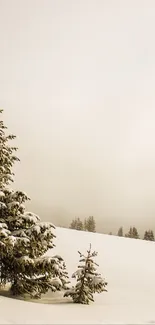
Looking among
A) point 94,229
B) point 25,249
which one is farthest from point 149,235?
point 25,249

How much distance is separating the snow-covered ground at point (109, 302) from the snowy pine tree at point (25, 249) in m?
0.71

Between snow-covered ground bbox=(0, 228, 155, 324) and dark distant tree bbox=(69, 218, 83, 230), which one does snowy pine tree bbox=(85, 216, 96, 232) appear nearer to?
dark distant tree bbox=(69, 218, 83, 230)

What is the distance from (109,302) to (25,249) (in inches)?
171

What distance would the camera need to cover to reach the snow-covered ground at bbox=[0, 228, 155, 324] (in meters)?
9.24

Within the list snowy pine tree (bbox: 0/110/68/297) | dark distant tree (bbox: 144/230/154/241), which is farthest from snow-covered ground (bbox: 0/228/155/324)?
Result: dark distant tree (bbox: 144/230/154/241)

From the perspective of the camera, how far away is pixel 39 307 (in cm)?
1030

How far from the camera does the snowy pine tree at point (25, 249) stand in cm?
1144

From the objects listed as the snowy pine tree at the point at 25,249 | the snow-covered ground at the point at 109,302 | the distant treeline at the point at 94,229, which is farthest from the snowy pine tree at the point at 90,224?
the snowy pine tree at the point at 25,249

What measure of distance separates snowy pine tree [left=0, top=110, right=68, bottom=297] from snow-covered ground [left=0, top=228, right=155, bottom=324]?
0.71 m

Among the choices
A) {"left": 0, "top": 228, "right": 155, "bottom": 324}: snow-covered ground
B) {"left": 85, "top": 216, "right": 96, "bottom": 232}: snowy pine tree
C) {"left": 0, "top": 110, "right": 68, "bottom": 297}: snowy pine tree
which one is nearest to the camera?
{"left": 0, "top": 228, "right": 155, "bottom": 324}: snow-covered ground

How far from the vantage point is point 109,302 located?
535 inches

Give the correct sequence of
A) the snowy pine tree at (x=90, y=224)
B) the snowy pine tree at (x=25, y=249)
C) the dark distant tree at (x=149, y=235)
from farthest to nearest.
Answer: the snowy pine tree at (x=90, y=224) < the dark distant tree at (x=149, y=235) < the snowy pine tree at (x=25, y=249)

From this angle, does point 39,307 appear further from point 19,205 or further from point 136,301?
point 136,301

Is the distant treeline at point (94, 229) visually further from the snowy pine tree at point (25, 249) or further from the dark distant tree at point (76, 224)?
the snowy pine tree at point (25, 249)
